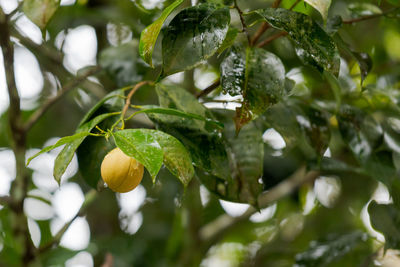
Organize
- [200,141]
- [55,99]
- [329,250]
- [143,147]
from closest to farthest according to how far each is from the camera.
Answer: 1. [143,147]
2. [200,141]
3. [55,99]
4. [329,250]

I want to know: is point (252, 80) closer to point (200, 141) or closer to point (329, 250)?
point (200, 141)

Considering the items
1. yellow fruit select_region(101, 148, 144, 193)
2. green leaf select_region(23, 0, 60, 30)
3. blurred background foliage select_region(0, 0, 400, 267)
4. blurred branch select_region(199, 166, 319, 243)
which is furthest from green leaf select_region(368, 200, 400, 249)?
green leaf select_region(23, 0, 60, 30)

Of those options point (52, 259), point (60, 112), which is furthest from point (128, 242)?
point (60, 112)

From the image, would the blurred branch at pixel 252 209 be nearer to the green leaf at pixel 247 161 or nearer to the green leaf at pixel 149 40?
the green leaf at pixel 247 161

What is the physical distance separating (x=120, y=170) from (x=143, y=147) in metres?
0.06

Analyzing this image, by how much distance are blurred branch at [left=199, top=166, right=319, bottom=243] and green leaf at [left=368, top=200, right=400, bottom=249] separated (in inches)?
12.9

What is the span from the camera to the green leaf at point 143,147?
16.6 inches

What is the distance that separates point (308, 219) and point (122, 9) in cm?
88

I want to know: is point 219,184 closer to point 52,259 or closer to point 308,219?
point 52,259

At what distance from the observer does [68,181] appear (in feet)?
3.95

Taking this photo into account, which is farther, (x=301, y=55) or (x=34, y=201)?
(x=34, y=201)

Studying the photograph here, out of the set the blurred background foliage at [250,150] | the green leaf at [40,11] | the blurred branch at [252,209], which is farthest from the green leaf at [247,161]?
the blurred branch at [252,209]

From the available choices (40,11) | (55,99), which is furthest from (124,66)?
(40,11)

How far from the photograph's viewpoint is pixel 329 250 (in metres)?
0.94
